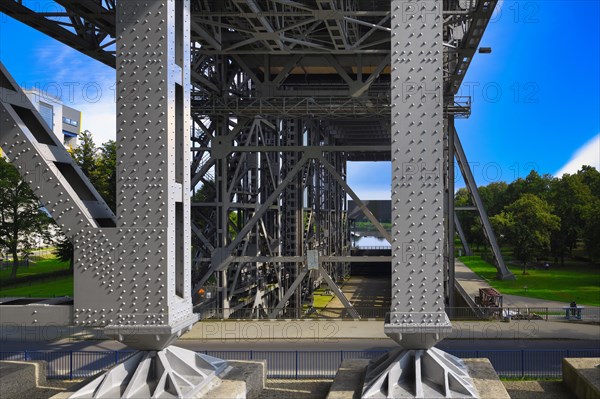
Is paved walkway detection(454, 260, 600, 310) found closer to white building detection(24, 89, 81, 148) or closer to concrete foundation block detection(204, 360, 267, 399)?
concrete foundation block detection(204, 360, 267, 399)

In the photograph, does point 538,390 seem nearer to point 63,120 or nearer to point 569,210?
point 569,210

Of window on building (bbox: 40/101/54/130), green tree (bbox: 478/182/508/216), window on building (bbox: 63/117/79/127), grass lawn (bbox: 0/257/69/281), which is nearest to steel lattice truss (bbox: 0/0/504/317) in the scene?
grass lawn (bbox: 0/257/69/281)

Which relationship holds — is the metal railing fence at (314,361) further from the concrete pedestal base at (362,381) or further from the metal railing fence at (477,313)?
the metal railing fence at (477,313)

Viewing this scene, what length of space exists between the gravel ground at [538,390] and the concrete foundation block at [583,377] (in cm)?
19

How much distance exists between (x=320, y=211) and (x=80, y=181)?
3638 centimetres

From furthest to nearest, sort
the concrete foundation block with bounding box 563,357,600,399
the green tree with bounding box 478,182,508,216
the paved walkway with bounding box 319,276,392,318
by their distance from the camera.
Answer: the green tree with bounding box 478,182,508,216, the paved walkway with bounding box 319,276,392,318, the concrete foundation block with bounding box 563,357,600,399

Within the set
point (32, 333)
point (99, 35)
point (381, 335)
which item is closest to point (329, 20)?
point (99, 35)

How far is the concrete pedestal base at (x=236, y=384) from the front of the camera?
8.77 meters

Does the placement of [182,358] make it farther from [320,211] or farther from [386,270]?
[386,270]

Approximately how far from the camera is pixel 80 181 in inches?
358

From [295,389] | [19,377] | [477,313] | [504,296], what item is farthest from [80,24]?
[504,296]

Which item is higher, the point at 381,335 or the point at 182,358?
the point at 182,358

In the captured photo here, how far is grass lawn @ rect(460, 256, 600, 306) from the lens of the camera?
121 feet

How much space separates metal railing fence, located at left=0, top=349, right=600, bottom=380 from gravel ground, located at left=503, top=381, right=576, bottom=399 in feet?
10.8
